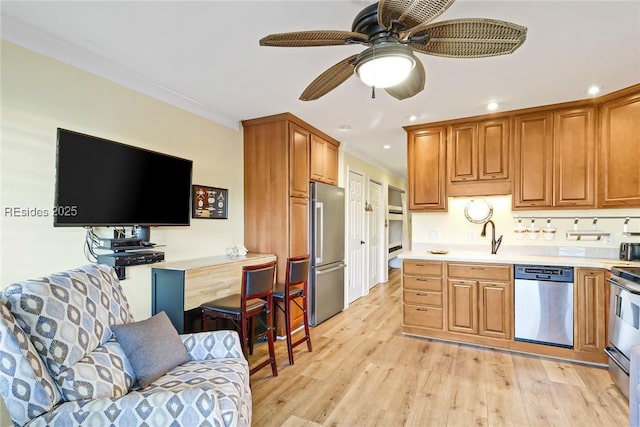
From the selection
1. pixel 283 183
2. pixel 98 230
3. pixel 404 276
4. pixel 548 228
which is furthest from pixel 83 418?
pixel 548 228

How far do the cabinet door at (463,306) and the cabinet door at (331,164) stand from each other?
2.00 meters

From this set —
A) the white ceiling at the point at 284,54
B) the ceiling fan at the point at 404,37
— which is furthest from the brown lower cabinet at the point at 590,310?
the ceiling fan at the point at 404,37

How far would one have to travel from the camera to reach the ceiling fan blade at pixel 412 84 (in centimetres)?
181

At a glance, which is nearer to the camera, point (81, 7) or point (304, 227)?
point (81, 7)

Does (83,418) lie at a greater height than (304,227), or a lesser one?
lesser

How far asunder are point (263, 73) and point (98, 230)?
171 centimetres

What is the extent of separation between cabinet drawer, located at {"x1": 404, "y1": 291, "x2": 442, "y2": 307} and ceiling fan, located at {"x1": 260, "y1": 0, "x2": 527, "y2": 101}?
2491 mm

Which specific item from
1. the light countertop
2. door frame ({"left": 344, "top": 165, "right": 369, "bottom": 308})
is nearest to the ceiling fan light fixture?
the light countertop

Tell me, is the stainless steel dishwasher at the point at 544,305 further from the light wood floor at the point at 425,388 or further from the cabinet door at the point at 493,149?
the cabinet door at the point at 493,149

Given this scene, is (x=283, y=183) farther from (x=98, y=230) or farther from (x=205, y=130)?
(x=98, y=230)

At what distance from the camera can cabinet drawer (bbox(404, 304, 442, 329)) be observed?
338cm

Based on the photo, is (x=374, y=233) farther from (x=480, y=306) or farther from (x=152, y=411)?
(x=152, y=411)

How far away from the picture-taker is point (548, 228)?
3.44 meters

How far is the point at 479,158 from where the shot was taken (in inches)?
140
